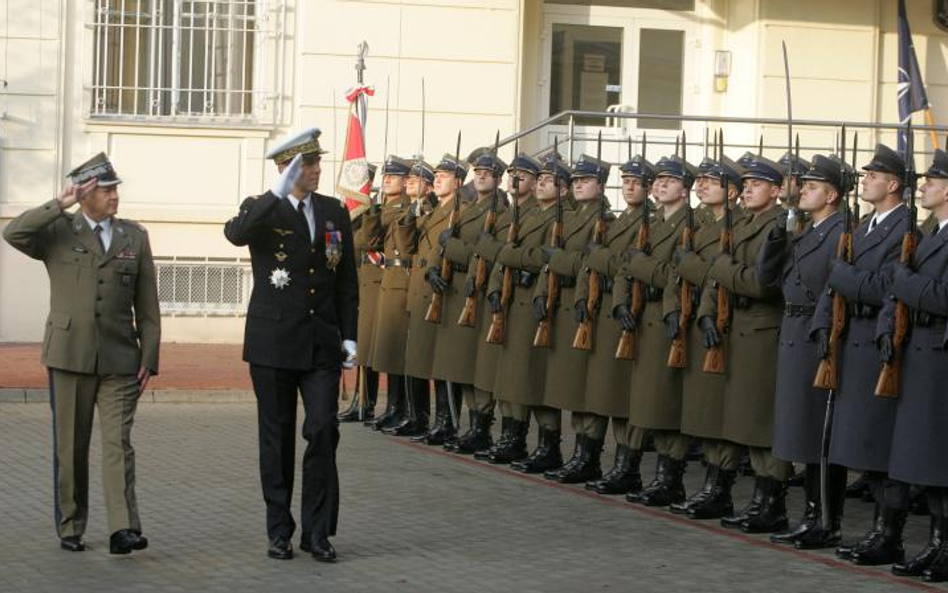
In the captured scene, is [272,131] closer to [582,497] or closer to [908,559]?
[582,497]

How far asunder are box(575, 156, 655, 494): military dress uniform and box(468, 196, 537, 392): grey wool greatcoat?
43.1 inches

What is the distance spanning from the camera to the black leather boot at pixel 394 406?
14.8 meters

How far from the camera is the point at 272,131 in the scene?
20.2 metres

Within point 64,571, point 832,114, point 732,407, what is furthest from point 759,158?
point 832,114

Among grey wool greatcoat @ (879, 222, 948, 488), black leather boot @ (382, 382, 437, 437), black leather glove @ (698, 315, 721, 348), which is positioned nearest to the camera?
grey wool greatcoat @ (879, 222, 948, 488)

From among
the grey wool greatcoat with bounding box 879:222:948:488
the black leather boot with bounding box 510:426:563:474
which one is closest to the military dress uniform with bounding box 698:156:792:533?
the grey wool greatcoat with bounding box 879:222:948:488

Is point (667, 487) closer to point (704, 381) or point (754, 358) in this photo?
point (704, 381)

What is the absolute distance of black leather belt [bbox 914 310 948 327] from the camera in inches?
360

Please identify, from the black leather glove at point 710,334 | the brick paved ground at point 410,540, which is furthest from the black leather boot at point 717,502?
the black leather glove at point 710,334

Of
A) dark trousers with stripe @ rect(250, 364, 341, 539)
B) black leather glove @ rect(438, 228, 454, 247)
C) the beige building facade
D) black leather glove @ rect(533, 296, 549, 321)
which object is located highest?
the beige building facade

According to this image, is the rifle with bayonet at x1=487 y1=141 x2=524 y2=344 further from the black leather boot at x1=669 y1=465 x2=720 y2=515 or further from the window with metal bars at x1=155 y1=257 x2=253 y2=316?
the window with metal bars at x1=155 y1=257 x2=253 y2=316

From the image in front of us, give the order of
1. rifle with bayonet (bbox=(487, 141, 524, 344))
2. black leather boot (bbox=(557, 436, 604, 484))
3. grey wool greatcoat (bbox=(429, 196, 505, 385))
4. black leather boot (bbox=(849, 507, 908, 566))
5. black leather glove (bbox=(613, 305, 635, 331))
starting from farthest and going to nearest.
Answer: grey wool greatcoat (bbox=(429, 196, 505, 385)) → rifle with bayonet (bbox=(487, 141, 524, 344)) → black leather boot (bbox=(557, 436, 604, 484)) → black leather glove (bbox=(613, 305, 635, 331)) → black leather boot (bbox=(849, 507, 908, 566))

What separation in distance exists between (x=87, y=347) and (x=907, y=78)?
42.6 feet

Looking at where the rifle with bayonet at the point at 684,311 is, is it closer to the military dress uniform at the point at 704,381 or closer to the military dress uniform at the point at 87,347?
the military dress uniform at the point at 704,381
